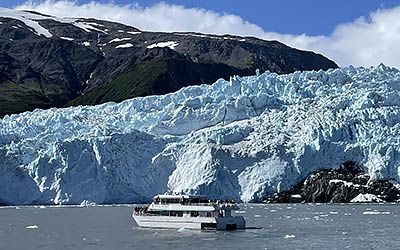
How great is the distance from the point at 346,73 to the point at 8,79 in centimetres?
9258

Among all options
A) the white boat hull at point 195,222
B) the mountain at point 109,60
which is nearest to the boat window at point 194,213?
the white boat hull at point 195,222

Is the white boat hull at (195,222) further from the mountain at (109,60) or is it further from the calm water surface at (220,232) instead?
the mountain at (109,60)

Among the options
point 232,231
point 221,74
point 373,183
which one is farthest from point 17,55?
point 232,231

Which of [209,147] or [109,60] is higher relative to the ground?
[109,60]

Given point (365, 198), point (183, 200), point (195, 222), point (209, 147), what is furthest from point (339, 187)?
point (195, 222)

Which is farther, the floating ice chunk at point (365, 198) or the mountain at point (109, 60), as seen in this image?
the mountain at point (109, 60)

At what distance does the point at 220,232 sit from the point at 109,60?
415 feet

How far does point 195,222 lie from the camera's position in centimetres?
3328

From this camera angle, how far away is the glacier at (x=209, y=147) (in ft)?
166

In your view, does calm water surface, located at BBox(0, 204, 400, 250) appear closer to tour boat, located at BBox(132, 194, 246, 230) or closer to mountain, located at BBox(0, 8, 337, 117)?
tour boat, located at BBox(132, 194, 246, 230)

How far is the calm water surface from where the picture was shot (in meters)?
25.9

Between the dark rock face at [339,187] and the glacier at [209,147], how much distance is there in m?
0.58

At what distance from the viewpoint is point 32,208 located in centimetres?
5150

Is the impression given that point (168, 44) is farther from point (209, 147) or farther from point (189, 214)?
point (189, 214)
